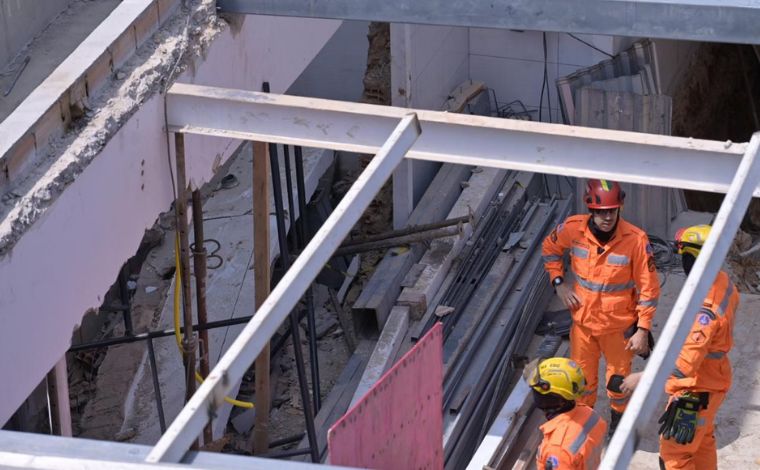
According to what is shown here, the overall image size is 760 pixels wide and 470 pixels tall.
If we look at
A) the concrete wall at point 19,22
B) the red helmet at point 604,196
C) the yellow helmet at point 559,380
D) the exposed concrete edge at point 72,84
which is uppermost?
the exposed concrete edge at point 72,84

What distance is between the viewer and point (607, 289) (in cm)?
809

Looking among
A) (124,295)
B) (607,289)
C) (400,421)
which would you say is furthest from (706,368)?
(124,295)

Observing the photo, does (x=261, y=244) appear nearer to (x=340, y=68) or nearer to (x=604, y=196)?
(x=604, y=196)

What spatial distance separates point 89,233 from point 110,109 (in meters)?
0.65

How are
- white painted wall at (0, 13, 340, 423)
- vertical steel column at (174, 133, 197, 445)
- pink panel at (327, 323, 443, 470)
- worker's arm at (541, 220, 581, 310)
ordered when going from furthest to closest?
worker's arm at (541, 220, 581, 310) → vertical steel column at (174, 133, 197, 445) → white painted wall at (0, 13, 340, 423) → pink panel at (327, 323, 443, 470)

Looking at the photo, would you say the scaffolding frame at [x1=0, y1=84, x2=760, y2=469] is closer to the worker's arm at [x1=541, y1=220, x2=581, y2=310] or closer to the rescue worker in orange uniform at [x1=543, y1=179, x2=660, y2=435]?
the rescue worker in orange uniform at [x1=543, y1=179, x2=660, y2=435]

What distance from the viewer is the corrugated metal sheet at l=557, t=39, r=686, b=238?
11.0 m

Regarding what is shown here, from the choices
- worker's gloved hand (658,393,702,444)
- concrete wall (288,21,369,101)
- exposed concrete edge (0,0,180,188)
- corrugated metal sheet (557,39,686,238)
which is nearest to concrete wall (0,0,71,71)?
exposed concrete edge (0,0,180,188)

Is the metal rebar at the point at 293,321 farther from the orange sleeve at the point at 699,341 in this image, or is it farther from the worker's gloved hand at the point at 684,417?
the orange sleeve at the point at 699,341

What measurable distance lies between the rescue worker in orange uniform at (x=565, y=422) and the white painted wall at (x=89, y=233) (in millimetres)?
2269

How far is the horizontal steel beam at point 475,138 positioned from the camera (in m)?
6.02

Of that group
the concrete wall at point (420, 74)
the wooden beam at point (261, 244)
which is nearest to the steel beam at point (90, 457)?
Answer: the wooden beam at point (261, 244)

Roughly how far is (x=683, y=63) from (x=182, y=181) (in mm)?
8857

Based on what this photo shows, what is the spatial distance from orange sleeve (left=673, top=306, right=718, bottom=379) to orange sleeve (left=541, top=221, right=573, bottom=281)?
1.23m
